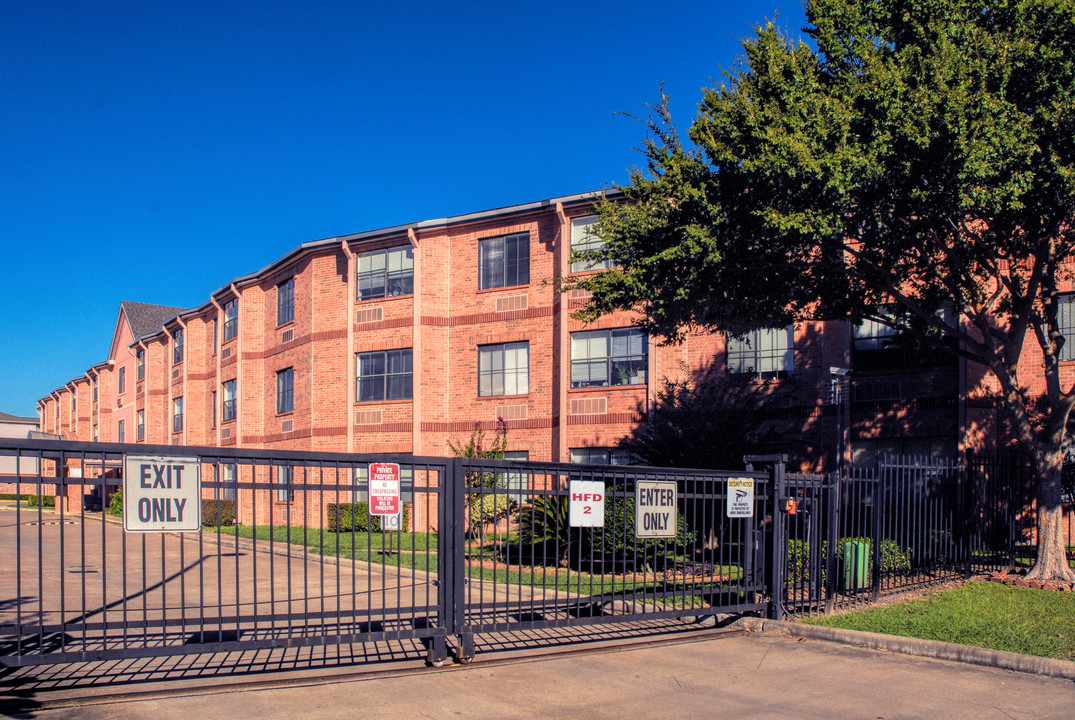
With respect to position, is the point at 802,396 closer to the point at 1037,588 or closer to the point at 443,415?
the point at 1037,588

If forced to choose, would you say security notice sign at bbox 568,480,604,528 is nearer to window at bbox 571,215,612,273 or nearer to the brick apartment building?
the brick apartment building

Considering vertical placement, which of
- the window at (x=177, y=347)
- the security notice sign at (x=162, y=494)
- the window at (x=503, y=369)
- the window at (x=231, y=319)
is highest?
the window at (x=231, y=319)

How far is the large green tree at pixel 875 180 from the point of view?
11.7 m

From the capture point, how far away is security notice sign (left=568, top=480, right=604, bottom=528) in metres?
8.76

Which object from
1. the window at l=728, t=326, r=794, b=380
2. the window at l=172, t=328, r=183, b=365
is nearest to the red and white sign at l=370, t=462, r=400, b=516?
the window at l=728, t=326, r=794, b=380

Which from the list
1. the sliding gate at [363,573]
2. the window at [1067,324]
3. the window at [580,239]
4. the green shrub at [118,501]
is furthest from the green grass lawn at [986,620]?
the window at [580,239]

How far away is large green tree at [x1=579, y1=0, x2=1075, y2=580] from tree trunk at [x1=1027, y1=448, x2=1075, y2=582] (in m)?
0.03

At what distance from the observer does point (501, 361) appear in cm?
2600

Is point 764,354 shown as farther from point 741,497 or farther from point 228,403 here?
point 228,403

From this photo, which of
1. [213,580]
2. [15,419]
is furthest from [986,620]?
[15,419]

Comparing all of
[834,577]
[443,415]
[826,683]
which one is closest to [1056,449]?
[834,577]

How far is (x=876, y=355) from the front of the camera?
2091 cm

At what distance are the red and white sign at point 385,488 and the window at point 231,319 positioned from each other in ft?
92.2

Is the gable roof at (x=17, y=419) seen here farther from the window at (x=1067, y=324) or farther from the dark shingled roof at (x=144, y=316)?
the window at (x=1067, y=324)
